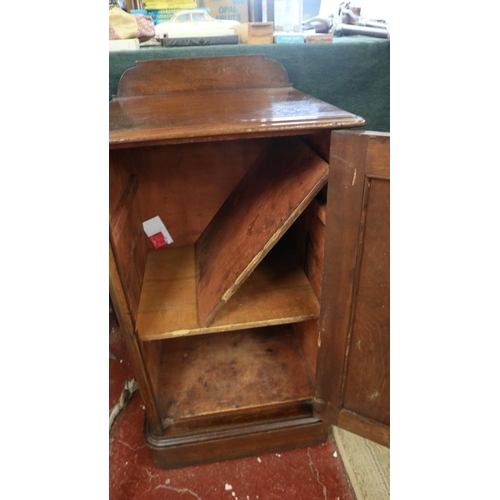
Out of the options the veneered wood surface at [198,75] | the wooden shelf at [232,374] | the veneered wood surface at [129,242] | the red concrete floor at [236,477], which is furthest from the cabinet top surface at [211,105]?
the red concrete floor at [236,477]

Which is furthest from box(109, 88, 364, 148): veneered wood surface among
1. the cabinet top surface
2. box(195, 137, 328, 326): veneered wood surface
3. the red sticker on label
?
the red sticker on label

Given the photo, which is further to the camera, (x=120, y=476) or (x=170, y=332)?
(x=120, y=476)

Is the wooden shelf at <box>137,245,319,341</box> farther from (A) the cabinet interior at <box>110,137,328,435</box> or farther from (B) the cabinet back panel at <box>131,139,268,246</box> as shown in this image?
(B) the cabinet back panel at <box>131,139,268,246</box>

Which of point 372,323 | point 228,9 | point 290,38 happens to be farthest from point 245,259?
point 228,9

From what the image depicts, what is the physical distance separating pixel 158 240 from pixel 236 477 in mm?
849

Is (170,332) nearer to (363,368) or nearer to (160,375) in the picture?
(160,375)

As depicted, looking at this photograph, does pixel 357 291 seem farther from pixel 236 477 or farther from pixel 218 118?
pixel 236 477

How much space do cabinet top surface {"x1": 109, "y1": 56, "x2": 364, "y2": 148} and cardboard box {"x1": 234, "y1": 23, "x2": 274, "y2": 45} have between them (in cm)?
10

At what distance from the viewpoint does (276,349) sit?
1297 millimetres

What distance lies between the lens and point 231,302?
1010 mm

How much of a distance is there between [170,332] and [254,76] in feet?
2.82

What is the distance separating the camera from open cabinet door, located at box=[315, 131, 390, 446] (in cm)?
66

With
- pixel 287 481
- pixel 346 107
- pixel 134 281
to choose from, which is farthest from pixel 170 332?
pixel 346 107

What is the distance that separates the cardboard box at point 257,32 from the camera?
1153mm
